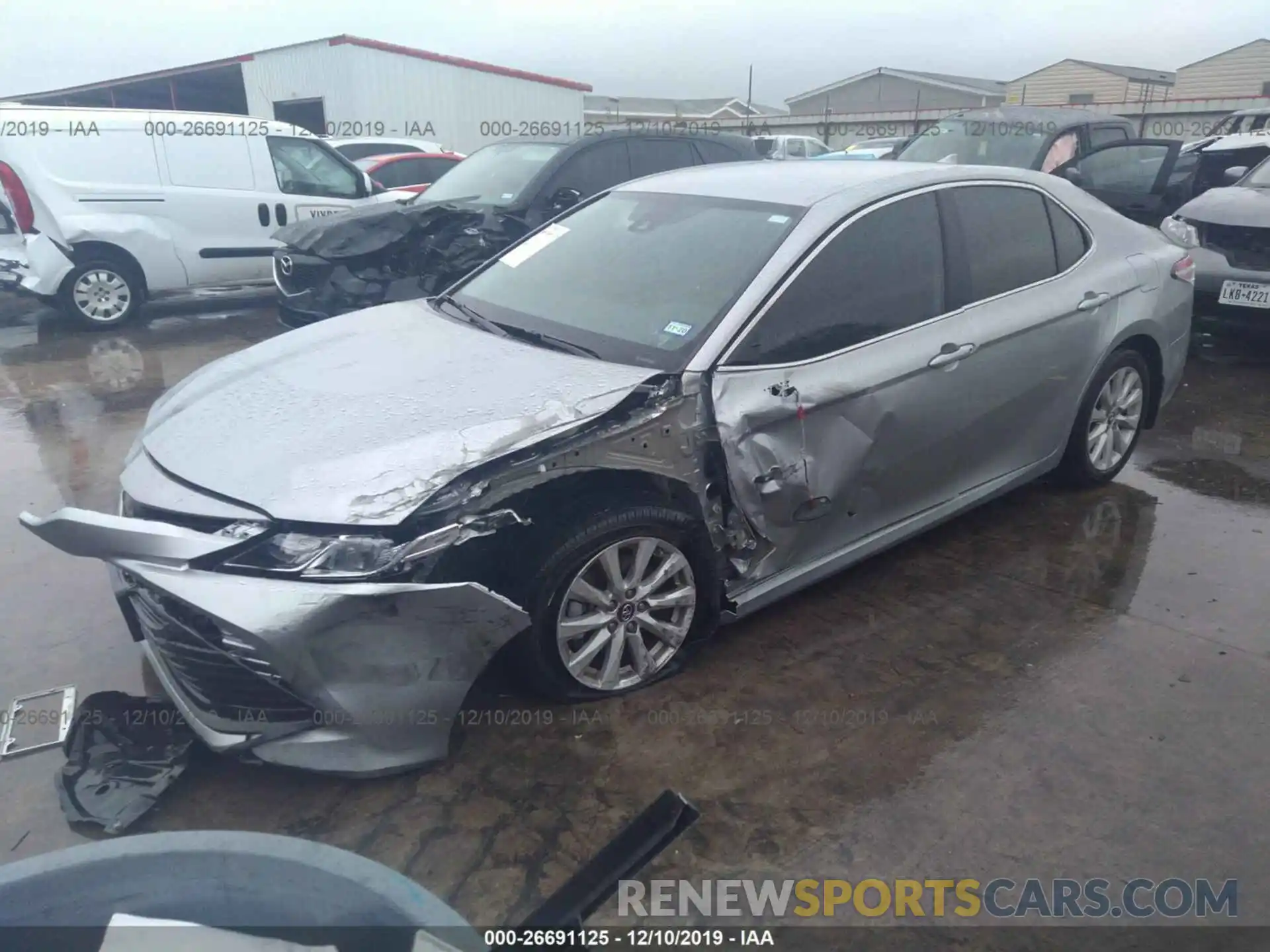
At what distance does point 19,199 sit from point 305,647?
7.39 m

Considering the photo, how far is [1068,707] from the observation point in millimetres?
3072

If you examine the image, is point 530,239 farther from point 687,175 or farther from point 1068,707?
point 1068,707

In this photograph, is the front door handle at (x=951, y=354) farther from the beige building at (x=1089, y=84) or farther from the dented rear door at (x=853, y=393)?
the beige building at (x=1089, y=84)

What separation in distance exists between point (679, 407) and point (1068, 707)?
1.58m

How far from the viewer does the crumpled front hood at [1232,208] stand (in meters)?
6.80

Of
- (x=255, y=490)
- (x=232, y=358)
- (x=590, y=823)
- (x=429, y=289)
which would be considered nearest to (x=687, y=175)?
(x=232, y=358)

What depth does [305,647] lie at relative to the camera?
7.78ft

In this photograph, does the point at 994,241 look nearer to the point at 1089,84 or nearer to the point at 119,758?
the point at 119,758

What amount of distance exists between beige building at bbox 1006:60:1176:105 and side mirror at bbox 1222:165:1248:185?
31848mm

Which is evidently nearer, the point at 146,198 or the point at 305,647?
the point at 305,647

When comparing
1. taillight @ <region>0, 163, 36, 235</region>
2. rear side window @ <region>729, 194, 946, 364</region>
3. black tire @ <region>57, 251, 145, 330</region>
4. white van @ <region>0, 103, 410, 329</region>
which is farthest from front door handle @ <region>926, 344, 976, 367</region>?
taillight @ <region>0, 163, 36, 235</region>

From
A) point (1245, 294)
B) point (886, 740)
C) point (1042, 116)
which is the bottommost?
point (886, 740)

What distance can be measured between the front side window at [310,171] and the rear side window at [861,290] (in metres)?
7.09

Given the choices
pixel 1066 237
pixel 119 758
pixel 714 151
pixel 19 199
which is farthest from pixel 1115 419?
pixel 19 199
